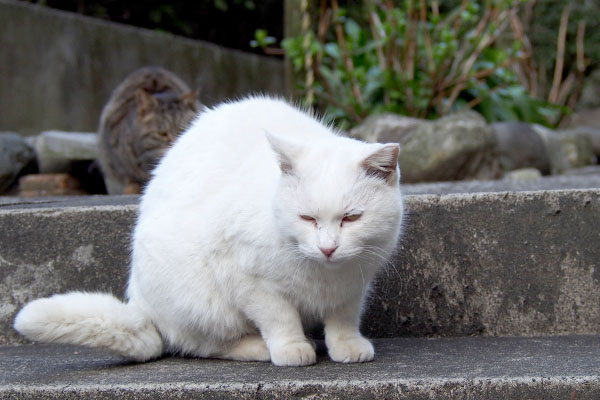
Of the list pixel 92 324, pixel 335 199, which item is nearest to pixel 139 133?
pixel 92 324

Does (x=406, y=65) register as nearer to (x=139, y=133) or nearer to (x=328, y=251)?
(x=139, y=133)

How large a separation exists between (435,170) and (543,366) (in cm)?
271

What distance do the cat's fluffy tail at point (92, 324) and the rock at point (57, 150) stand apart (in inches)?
120

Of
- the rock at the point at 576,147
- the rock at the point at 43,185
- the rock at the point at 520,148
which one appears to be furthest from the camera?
the rock at the point at 576,147

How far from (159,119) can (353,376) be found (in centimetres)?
326

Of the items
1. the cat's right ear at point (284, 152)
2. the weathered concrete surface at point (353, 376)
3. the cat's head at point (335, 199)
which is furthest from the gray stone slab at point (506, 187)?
the cat's right ear at point (284, 152)

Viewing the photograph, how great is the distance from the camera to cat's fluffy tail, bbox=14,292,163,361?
5.97 ft

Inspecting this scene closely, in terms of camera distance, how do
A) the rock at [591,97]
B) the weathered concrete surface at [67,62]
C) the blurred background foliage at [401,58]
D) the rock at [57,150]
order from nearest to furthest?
the rock at [57,150] → the blurred background foliage at [401,58] → the weathered concrete surface at [67,62] → the rock at [591,97]

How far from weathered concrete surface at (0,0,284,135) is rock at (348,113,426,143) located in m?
2.58

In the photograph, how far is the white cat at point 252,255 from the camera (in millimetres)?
1775

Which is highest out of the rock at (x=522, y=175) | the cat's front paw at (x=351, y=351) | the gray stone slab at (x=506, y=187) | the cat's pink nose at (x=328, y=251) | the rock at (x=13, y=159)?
the cat's pink nose at (x=328, y=251)

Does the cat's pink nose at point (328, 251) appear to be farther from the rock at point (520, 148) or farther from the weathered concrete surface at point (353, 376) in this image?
the rock at point (520, 148)

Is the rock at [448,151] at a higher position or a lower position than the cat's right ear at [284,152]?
lower

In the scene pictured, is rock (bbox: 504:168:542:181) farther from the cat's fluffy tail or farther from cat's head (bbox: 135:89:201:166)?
the cat's fluffy tail
